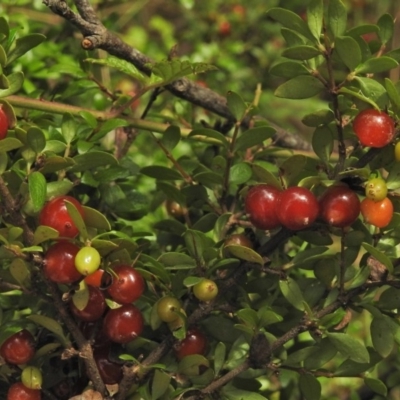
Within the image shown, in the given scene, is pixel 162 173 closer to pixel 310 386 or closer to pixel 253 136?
pixel 253 136

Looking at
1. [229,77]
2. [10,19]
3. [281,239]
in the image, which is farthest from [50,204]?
[229,77]

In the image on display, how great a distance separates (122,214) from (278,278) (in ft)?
0.67

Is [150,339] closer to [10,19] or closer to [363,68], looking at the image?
[363,68]

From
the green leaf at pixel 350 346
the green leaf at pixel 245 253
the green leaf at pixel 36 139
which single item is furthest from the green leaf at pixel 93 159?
the green leaf at pixel 350 346

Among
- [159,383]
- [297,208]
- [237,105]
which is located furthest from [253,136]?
[159,383]

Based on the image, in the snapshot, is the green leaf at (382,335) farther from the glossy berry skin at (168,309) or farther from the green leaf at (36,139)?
the green leaf at (36,139)

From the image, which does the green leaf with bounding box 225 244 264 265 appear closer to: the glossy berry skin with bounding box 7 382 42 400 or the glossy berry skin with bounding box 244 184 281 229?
the glossy berry skin with bounding box 244 184 281 229

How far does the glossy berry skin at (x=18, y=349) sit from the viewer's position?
25.7 inches

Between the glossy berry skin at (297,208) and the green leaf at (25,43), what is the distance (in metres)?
0.25

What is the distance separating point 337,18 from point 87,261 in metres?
0.29

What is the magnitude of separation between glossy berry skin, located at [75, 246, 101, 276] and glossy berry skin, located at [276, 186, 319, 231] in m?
0.15

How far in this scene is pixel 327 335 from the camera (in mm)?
637

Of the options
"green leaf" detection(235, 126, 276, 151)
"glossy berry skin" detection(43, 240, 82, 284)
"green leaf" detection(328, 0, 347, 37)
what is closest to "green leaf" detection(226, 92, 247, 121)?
"green leaf" detection(235, 126, 276, 151)

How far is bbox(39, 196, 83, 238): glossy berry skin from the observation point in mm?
599
